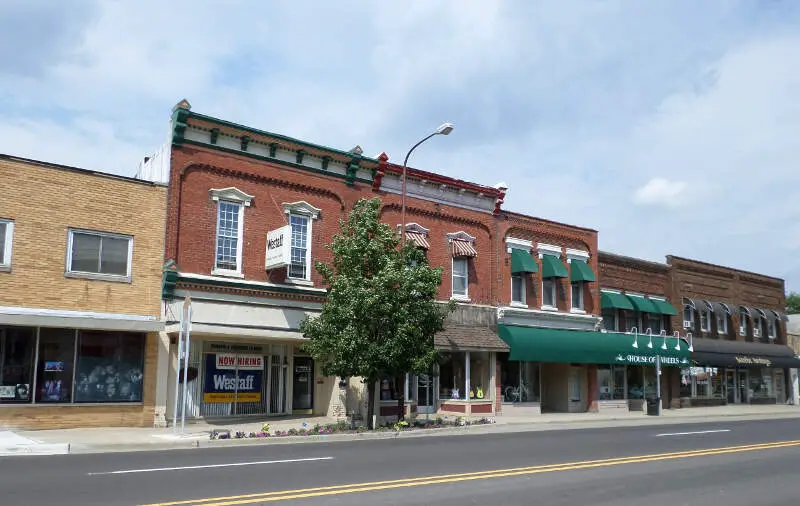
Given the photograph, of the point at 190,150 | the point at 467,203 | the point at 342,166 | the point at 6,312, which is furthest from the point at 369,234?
the point at 6,312

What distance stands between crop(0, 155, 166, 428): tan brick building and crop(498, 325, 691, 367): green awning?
14585 millimetres

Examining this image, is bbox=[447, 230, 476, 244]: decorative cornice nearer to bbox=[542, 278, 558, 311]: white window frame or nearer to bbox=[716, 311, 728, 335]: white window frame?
bbox=[542, 278, 558, 311]: white window frame

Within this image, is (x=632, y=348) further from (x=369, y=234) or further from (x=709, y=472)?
(x=709, y=472)

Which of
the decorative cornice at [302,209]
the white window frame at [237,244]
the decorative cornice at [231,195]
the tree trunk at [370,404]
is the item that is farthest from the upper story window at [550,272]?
the white window frame at [237,244]

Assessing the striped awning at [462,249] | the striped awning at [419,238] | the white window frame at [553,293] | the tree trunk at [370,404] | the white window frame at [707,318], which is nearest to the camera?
the tree trunk at [370,404]

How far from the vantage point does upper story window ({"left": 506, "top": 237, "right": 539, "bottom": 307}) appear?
3062cm

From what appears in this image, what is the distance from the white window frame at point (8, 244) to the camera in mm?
19109

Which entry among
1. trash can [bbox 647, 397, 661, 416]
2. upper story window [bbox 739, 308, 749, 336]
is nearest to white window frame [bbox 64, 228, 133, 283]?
trash can [bbox 647, 397, 661, 416]

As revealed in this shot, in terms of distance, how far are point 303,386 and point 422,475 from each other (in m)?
13.5

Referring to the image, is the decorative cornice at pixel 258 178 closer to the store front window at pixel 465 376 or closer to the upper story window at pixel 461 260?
the upper story window at pixel 461 260

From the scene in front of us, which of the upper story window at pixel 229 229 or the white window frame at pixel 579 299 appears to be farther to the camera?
the white window frame at pixel 579 299

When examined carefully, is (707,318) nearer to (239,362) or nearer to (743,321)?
(743,321)

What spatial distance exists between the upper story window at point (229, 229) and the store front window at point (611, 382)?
19136 millimetres

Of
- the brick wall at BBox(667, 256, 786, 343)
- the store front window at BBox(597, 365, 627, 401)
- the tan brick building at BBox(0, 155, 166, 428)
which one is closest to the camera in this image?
the tan brick building at BBox(0, 155, 166, 428)
